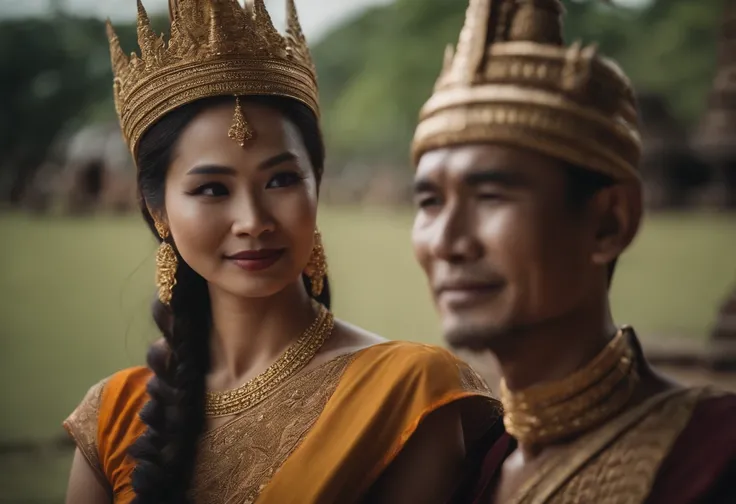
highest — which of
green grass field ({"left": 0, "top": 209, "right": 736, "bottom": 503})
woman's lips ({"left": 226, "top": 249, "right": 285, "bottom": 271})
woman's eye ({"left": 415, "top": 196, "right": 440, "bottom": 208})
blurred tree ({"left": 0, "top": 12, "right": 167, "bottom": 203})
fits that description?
blurred tree ({"left": 0, "top": 12, "right": 167, "bottom": 203})

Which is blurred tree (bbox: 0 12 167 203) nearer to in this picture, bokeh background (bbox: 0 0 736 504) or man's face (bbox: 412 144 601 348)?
bokeh background (bbox: 0 0 736 504)

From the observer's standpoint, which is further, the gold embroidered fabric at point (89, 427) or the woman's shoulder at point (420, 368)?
the gold embroidered fabric at point (89, 427)

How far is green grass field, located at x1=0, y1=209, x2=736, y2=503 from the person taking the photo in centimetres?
525

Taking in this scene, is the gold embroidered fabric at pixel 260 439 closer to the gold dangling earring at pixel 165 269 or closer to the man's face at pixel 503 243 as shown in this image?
the gold dangling earring at pixel 165 269

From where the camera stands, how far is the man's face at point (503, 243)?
3.46 feet

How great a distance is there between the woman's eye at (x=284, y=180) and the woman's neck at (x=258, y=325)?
22 cm

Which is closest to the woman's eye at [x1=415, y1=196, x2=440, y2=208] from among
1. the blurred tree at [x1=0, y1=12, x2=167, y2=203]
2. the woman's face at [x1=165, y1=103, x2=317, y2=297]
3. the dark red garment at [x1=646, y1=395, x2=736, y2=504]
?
the dark red garment at [x1=646, y1=395, x2=736, y2=504]

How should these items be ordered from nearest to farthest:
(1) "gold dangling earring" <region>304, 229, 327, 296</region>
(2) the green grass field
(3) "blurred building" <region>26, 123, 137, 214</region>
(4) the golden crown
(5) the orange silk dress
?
1. (5) the orange silk dress
2. (4) the golden crown
3. (1) "gold dangling earring" <region>304, 229, 327, 296</region>
4. (2) the green grass field
5. (3) "blurred building" <region>26, 123, 137, 214</region>

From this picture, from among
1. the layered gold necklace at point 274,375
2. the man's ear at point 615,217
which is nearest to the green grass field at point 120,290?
the layered gold necklace at point 274,375

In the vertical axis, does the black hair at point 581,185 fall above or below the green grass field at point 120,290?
above

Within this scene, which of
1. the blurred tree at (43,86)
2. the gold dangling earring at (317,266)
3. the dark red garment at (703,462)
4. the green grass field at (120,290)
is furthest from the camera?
the blurred tree at (43,86)

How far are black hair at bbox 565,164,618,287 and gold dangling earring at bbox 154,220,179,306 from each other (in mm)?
957

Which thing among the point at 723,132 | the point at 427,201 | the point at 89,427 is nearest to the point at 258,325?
the point at 89,427

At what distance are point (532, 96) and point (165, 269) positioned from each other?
98 centimetres
